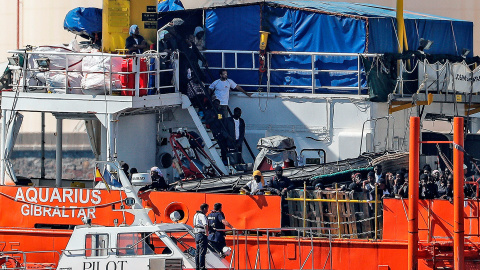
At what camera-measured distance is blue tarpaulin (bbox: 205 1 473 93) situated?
893 inches

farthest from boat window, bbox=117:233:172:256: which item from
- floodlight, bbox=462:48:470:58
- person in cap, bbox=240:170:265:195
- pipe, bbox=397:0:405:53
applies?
floodlight, bbox=462:48:470:58

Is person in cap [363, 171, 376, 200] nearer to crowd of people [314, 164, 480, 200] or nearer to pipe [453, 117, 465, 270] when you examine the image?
crowd of people [314, 164, 480, 200]

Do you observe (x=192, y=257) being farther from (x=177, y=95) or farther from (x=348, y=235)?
(x=177, y=95)

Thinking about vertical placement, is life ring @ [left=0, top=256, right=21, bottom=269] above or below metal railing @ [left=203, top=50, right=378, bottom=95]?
below

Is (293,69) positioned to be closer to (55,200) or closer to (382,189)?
(382,189)

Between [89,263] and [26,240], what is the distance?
11.2 feet

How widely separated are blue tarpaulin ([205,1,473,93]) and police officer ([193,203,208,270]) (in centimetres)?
631

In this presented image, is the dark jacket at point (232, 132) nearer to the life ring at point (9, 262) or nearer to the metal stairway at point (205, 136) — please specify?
the metal stairway at point (205, 136)

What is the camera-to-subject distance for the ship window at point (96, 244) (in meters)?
16.6

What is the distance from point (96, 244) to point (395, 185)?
230 inches

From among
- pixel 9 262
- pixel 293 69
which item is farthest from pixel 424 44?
pixel 9 262

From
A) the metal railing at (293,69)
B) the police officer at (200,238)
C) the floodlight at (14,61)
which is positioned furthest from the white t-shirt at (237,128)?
the police officer at (200,238)

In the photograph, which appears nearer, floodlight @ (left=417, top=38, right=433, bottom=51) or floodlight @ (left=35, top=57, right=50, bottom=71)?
floodlight @ (left=35, top=57, right=50, bottom=71)

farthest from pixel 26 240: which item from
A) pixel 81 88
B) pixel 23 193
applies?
pixel 81 88
